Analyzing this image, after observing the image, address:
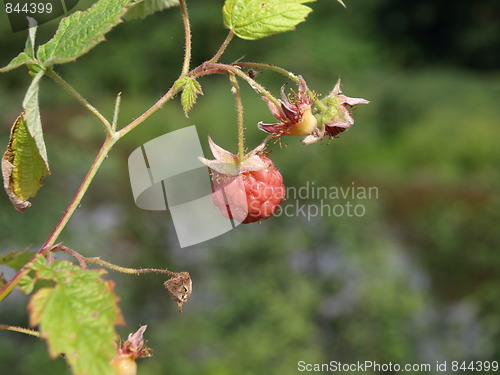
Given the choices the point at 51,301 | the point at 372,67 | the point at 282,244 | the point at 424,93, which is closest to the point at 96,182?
the point at 282,244

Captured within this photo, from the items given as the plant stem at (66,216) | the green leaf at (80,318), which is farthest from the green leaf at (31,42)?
the green leaf at (80,318)

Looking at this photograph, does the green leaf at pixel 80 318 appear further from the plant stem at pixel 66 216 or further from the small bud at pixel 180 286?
the small bud at pixel 180 286

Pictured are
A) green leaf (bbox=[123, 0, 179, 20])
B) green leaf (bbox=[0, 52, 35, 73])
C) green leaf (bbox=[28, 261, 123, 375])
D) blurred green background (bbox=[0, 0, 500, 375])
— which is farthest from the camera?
blurred green background (bbox=[0, 0, 500, 375])

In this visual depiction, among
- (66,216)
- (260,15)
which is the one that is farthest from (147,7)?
(66,216)

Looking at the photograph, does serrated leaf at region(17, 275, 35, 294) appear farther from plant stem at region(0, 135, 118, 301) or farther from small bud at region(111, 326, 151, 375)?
small bud at region(111, 326, 151, 375)

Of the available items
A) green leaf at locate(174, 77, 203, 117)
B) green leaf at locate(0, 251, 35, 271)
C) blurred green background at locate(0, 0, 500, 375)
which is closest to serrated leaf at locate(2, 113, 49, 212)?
green leaf at locate(0, 251, 35, 271)

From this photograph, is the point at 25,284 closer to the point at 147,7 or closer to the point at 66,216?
the point at 66,216
